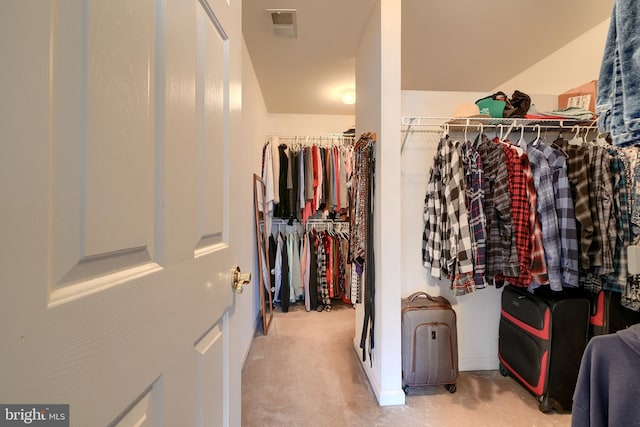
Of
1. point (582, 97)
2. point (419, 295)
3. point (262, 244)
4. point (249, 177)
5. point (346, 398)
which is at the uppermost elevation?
point (582, 97)

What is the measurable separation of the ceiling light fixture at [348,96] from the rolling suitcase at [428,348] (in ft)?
7.90

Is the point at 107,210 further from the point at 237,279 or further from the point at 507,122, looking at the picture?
the point at 507,122

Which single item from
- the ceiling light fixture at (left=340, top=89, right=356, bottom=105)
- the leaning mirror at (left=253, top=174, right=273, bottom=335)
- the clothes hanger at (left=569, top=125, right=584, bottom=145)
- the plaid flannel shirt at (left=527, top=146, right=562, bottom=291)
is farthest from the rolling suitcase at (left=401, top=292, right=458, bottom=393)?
the ceiling light fixture at (left=340, top=89, right=356, bottom=105)

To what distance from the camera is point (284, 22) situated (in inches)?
75.0

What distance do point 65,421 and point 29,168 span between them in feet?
0.97

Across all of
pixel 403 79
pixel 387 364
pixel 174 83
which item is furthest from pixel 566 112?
pixel 174 83

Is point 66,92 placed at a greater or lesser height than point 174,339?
greater

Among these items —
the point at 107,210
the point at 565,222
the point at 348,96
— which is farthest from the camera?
the point at 348,96

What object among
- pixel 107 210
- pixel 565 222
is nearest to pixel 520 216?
pixel 565 222

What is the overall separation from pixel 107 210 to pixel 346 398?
5.91 feet

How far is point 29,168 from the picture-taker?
0.27 metres

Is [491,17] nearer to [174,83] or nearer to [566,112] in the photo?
[566,112]

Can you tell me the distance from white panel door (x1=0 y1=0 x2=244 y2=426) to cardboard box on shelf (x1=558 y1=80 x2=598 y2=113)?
249cm

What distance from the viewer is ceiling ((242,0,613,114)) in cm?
177
